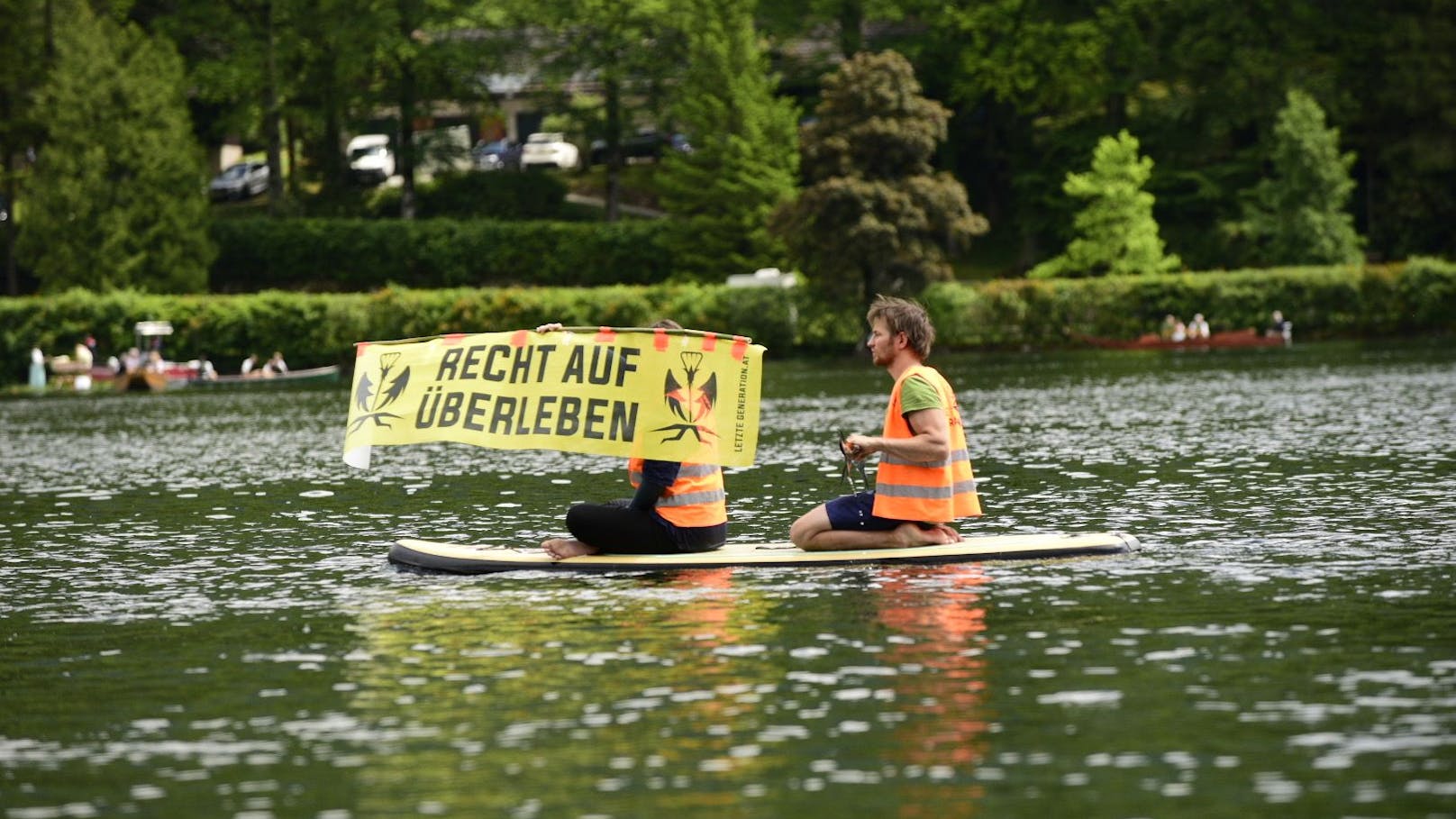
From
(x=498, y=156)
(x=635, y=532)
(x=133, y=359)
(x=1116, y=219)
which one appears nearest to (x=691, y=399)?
(x=635, y=532)

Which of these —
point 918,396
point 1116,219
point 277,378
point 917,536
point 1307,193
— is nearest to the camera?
point 918,396

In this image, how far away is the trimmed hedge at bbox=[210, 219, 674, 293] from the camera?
308 feet

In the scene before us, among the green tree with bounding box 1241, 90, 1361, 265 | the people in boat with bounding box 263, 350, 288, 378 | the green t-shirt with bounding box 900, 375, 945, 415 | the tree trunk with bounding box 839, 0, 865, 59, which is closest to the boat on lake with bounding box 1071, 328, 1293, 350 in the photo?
the green tree with bounding box 1241, 90, 1361, 265

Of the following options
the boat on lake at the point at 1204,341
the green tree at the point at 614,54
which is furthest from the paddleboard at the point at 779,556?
the green tree at the point at 614,54

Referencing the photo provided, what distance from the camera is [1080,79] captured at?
9650cm

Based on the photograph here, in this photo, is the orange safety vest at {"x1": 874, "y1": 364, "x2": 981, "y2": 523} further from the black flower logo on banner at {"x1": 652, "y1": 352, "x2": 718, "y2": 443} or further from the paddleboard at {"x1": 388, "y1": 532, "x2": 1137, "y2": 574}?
the black flower logo on banner at {"x1": 652, "y1": 352, "x2": 718, "y2": 443}

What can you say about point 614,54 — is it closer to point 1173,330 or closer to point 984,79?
point 984,79

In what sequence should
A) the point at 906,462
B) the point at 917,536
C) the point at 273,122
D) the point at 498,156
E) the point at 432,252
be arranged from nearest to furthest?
the point at 906,462 < the point at 917,536 < the point at 432,252 < the point at 273,122 < the point at 498,156

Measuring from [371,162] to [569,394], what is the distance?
9015 cm

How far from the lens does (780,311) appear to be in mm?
83938

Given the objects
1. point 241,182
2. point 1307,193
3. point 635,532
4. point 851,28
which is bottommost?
point 635,532

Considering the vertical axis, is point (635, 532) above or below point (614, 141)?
below

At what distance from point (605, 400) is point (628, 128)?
82460 millimetres

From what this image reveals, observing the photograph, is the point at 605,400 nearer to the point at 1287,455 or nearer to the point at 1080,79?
the point at 1287,455
